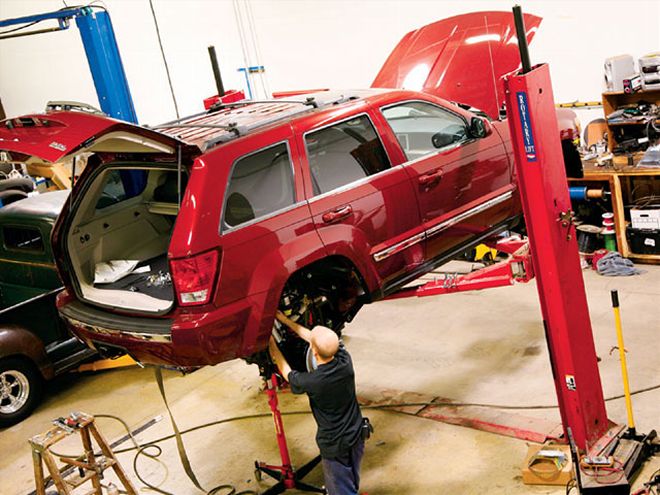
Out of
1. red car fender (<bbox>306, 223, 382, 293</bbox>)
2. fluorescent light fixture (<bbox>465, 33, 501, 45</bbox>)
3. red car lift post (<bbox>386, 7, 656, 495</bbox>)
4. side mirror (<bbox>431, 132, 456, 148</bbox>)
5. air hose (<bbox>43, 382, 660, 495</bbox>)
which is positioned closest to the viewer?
red car lift post (<bbox>386, 7, 656, 495</bbox>)

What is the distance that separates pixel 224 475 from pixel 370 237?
1864 mm

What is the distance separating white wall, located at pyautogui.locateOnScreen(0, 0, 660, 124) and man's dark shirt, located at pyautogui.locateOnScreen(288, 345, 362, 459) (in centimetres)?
630

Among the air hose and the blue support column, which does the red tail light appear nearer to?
the air hose

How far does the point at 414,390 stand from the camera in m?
5.79

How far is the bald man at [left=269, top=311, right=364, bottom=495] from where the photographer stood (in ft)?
13.2

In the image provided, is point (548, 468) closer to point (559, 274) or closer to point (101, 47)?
point (559, 274)

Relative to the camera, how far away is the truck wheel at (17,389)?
6547 mm

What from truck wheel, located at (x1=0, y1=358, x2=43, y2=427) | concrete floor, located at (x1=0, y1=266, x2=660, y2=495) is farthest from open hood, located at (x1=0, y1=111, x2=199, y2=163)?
truck wheel, located at (x1=0, y1=358, x2=43, y2=427)

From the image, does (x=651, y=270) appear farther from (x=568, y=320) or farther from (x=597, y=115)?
(x=568, y=320)

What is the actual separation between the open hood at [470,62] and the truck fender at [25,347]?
394 cm

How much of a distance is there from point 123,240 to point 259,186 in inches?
59.8

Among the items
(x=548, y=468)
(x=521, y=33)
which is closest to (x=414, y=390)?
(x=548, y=468)

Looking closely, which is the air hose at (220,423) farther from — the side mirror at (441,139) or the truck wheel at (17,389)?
the side mirror at (441,139)

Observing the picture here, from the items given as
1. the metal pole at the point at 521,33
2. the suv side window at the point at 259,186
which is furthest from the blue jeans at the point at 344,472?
the metal pole at the point at 521,33
